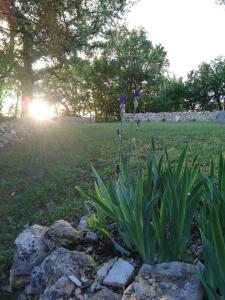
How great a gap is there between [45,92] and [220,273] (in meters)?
33.3

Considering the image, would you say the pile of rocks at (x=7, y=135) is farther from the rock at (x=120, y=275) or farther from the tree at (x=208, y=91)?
the tree at (x=208, y=91)

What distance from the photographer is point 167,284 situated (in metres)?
2.44

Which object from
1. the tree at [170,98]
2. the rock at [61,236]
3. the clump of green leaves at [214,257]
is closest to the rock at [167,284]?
the clump of green leaves at [214,257]

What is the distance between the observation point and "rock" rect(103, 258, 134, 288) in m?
2.69

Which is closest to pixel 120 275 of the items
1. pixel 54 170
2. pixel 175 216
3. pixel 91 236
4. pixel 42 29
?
pixel 175 216

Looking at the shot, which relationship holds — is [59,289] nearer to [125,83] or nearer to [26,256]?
[26,256]

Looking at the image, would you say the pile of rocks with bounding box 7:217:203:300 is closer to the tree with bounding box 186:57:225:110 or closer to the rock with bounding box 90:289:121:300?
the rock with bounding box 90:289:121:300

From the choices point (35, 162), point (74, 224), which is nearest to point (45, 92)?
point (35, 162)

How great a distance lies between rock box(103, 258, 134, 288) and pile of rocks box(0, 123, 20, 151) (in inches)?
287

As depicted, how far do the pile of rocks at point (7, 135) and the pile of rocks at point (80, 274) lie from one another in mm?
6463

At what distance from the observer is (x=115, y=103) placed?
1166 inches

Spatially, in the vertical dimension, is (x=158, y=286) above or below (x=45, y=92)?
below

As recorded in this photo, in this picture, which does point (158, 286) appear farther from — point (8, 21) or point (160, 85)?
point (160, 85)

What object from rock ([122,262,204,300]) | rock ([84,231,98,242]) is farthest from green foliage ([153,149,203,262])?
rock ([84,231,98,242])
